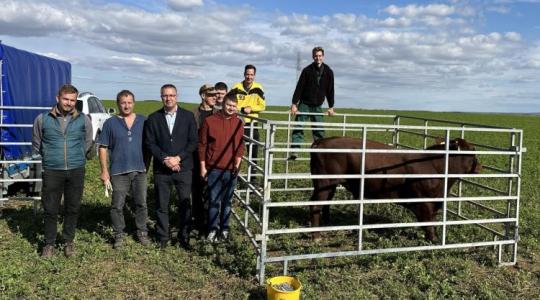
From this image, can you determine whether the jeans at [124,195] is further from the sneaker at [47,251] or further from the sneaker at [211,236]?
the sneaker at [211,236]

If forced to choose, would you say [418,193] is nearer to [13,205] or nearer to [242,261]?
[242,261]

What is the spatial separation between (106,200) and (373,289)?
5.31 metres

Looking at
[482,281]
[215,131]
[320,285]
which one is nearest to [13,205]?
[215,131]

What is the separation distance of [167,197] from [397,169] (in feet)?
10.5

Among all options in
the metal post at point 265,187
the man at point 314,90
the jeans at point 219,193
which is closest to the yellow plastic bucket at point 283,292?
the metal post at point 265,187

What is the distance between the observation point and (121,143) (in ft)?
18.6

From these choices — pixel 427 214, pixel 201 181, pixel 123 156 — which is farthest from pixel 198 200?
pixel 427 214

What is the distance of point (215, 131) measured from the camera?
5.68 meters

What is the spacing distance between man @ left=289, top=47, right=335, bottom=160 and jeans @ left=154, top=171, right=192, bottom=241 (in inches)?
130

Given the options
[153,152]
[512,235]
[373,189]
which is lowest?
[512,235]

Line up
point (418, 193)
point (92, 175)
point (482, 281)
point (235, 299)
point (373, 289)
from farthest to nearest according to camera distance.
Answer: point (92, 175) < point (418, 193) < point (482, 281) < point (373, 289) < point (235, 299)

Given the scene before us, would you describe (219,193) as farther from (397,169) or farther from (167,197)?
(397,169)

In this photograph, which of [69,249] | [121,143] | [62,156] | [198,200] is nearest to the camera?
[62,156]

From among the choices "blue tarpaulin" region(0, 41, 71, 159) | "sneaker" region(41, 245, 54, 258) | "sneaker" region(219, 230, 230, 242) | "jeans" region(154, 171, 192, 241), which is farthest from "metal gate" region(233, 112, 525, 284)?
"blue tarpaulin" region(0, 41, 71, 159)
